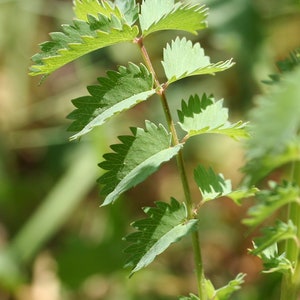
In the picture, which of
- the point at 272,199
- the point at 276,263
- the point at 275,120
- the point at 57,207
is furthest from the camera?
the point at 57,207

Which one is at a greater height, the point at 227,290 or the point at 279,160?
the point at 279,160

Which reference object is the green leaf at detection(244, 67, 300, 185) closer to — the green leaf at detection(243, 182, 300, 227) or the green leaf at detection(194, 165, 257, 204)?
the green leaf at detection(243, 182, 300, 227)

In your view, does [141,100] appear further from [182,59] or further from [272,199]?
[272,199]

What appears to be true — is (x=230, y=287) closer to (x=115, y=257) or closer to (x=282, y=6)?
Result: (x=115, y=257)

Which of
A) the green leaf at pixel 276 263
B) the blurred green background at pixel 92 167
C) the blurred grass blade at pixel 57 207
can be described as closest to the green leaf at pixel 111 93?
the green leaf at pixel 276 263

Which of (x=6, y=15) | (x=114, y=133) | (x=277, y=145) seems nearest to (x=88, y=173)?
(x=114, y=133)

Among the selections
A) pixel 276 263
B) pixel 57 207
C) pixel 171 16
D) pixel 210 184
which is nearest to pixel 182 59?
pixel 171 16

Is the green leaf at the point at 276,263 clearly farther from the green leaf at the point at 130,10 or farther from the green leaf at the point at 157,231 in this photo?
the green leaf at the point at 130,10

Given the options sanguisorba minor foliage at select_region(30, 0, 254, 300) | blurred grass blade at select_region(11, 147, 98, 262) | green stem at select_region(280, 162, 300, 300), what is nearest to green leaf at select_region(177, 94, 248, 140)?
sanguisorba minor foliage at select_region(30, 0, 254, 300)
